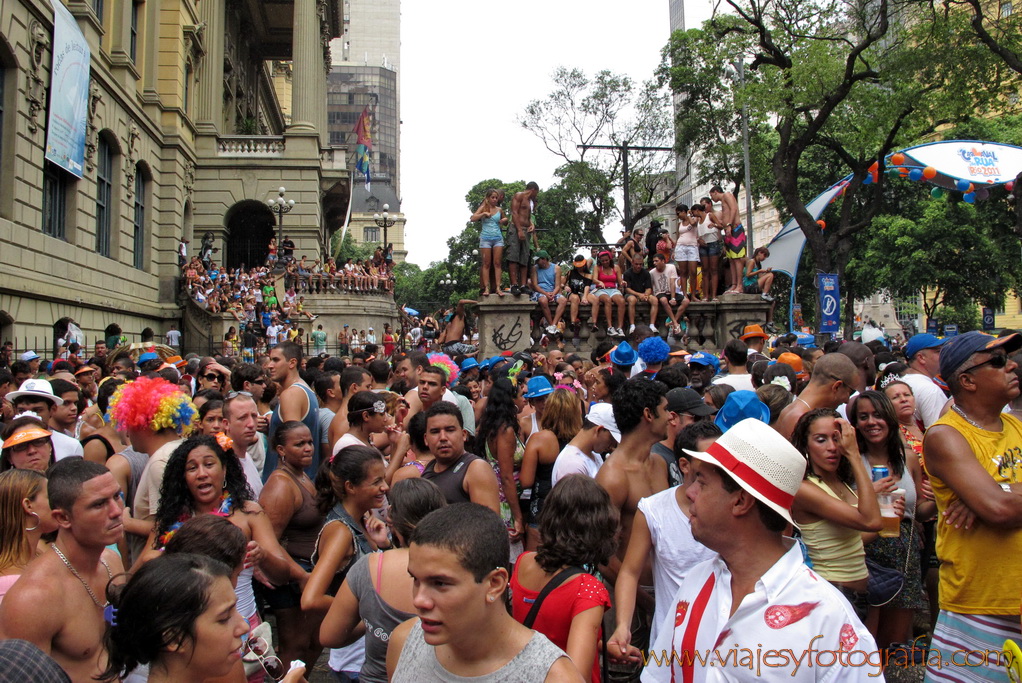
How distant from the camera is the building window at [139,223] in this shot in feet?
92.9

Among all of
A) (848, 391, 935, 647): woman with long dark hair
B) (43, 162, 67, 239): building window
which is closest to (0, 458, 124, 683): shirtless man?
(848, 391, 935, 647): woman with long dark hair

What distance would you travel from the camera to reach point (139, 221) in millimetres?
28750

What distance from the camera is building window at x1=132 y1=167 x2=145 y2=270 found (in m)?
28.3

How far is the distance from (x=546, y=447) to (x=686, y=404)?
128 cm

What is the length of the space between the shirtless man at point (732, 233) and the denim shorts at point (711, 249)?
4.4 inches

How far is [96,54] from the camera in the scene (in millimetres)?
22734

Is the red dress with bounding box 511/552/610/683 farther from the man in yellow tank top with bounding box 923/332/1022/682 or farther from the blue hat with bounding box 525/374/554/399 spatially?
the blue hat with bounding box 525/374/554/399

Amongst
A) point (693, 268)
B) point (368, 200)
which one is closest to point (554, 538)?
point (693, 268)

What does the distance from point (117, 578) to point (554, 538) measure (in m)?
1.84

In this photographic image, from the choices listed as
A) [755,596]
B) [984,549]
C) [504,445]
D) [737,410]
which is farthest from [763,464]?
[504,445]

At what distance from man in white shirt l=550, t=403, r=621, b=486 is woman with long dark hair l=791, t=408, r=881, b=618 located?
1.34 m

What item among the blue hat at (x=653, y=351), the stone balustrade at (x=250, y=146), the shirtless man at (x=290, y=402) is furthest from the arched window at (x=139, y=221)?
the blue hat at (x=653, y=351)

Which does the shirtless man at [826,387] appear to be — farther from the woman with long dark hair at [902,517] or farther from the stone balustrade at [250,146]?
the stone balustrade at [250,146]

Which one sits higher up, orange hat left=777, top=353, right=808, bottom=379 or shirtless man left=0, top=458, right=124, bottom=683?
orange hat left=777, top=353, right=808, bottom=379
